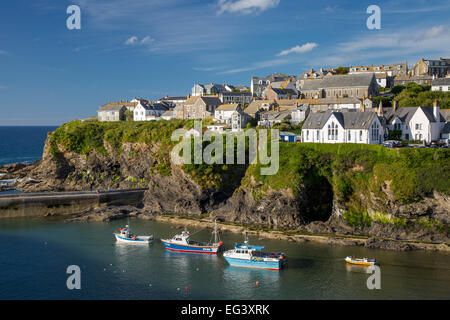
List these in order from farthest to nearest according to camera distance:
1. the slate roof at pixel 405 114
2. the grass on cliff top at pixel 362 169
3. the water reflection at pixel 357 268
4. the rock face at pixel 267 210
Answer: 1. the slate roof at pixel 405 114
2. the rock face at pixel 267 210
3. the grass on cliff top at pixel 362 169
4. the water reflection at pixel 357 268

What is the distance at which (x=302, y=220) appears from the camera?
47625 millimetres

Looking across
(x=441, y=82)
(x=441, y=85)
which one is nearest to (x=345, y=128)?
(x=441, y=85)

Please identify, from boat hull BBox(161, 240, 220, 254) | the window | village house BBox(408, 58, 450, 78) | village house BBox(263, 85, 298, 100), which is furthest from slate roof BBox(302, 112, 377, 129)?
village house BBox(408, 58, 450, 78)

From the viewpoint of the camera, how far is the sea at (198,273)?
3092 centimetres

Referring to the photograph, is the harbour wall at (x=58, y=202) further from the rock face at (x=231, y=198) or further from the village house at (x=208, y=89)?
the village house at (x=208, y=89)

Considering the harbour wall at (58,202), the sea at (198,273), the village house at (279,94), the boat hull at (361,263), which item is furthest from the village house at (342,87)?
the boat hull at (361,263)

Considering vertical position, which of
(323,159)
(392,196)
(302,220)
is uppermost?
(323,159)

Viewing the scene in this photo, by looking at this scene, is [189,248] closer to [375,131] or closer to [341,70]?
[375,131]

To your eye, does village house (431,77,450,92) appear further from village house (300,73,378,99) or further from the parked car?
the parked car

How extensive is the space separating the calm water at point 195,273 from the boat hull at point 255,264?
52 cm

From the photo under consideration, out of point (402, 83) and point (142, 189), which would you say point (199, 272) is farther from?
point (402, 83)

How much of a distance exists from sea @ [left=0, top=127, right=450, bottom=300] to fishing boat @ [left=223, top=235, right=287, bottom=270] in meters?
0.56

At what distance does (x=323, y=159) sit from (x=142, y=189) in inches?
1121

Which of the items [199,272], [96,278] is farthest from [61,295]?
[199,272]
